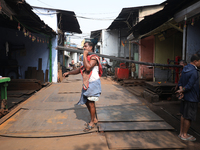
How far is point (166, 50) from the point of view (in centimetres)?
933

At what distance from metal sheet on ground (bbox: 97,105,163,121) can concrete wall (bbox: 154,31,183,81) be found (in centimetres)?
481

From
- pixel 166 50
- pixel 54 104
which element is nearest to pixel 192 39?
pixel 166 50

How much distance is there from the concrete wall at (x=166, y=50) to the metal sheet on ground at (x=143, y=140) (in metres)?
6.10

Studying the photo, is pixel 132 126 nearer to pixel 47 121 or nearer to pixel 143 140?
pixel 143 140

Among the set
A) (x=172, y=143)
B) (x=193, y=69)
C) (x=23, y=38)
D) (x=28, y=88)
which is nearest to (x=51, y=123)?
(x=172, y=143)

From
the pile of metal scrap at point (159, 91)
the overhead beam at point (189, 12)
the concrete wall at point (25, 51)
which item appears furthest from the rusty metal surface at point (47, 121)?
the concrete wall at point (25, 51)

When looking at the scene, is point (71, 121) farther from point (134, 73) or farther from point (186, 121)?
point (134, 73)

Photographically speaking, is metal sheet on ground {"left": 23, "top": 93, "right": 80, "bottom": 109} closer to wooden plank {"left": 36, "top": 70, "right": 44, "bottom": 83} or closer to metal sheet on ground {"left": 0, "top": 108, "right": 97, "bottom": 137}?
metal sheet on ground {"left": 0, "top": 108, "right": 97, "bottom": 137}

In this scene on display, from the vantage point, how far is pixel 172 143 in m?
2.73

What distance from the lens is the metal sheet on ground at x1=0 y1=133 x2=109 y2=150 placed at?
2604mm

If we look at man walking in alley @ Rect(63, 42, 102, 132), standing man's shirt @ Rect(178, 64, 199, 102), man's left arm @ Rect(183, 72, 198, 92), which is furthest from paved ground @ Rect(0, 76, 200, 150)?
man's left arm @ Rect(183, 72, 198, 92)

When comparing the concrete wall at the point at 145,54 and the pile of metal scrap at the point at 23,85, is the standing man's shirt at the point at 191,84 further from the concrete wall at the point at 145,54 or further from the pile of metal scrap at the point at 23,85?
the concrete wall at the point at 145,54

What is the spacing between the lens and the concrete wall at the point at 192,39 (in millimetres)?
5180

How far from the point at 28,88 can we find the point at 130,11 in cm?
904
